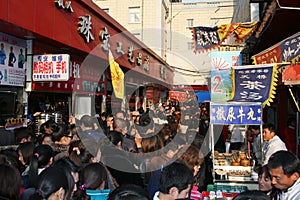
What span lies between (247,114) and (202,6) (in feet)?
109

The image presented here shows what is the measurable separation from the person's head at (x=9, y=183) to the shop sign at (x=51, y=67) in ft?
16.6

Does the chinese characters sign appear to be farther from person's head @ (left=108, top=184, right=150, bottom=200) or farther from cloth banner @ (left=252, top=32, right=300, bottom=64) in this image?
person's head @ (left=108, top=184, right=150, bottom=200)

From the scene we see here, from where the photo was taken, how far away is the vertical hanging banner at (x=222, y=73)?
11148 mm

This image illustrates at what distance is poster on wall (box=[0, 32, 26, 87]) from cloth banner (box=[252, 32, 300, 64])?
5463 millimetres

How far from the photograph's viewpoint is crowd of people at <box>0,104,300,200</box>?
2.95 meters

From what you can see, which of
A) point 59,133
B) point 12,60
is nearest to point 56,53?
point 12,60

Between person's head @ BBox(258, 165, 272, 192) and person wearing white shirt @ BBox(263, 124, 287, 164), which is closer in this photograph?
person's head @ BBox(258, 165, 272, 192)

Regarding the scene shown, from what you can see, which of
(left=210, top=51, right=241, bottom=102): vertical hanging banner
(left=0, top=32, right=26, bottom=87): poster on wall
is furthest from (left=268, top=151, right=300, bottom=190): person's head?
(left=210, top=51, right=241, bottom=102): vertical hanging banner

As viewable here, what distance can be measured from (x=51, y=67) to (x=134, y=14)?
2385 cm

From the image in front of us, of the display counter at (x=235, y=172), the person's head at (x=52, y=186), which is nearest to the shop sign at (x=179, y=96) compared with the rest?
the display counter at (x=235, y=172)

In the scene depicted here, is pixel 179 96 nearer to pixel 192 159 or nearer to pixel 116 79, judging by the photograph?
pixel 116 79

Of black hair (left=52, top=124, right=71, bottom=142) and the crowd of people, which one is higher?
black hair (left=52, top=124, right=71, bottom=142)

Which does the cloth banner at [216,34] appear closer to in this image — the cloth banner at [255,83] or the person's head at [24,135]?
the cloth banner at [255,83]

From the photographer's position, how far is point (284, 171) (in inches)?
129
